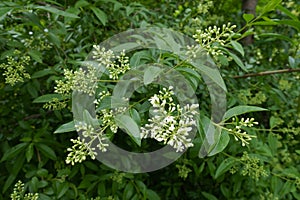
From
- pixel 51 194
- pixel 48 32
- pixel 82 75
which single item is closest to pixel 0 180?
pixel 51 194

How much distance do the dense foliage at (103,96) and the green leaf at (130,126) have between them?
0.15 metres

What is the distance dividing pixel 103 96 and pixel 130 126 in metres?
0.17

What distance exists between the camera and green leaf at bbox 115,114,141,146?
80cm

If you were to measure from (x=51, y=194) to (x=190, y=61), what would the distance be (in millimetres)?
719

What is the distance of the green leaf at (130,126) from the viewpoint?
797mm

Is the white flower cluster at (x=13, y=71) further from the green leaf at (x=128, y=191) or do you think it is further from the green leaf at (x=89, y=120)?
the green leaf at (x=128, y=191)

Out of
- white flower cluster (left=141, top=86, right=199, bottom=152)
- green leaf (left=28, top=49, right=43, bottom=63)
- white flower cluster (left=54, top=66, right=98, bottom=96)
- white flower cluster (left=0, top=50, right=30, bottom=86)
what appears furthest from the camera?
green leaf (left=28, top=49, right=43, bottom=63)

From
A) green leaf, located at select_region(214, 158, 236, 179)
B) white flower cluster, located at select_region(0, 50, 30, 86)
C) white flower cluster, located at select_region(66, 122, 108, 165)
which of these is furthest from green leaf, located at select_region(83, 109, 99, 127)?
green leaf, located at select_region(214, 158, 236, 179)

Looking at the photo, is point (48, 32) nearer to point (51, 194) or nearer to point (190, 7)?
point (51, 194)

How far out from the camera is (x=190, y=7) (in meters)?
1.85

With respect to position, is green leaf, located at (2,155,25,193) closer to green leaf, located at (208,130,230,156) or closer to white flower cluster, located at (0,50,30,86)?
white flower cluster, located at (0,50,30,86)

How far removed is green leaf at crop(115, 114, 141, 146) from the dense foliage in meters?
0.15

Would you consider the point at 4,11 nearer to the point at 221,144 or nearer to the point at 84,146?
the point at 84,146

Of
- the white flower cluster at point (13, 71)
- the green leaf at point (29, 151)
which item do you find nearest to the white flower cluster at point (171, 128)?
the white flower cluster at point (13, 71)
